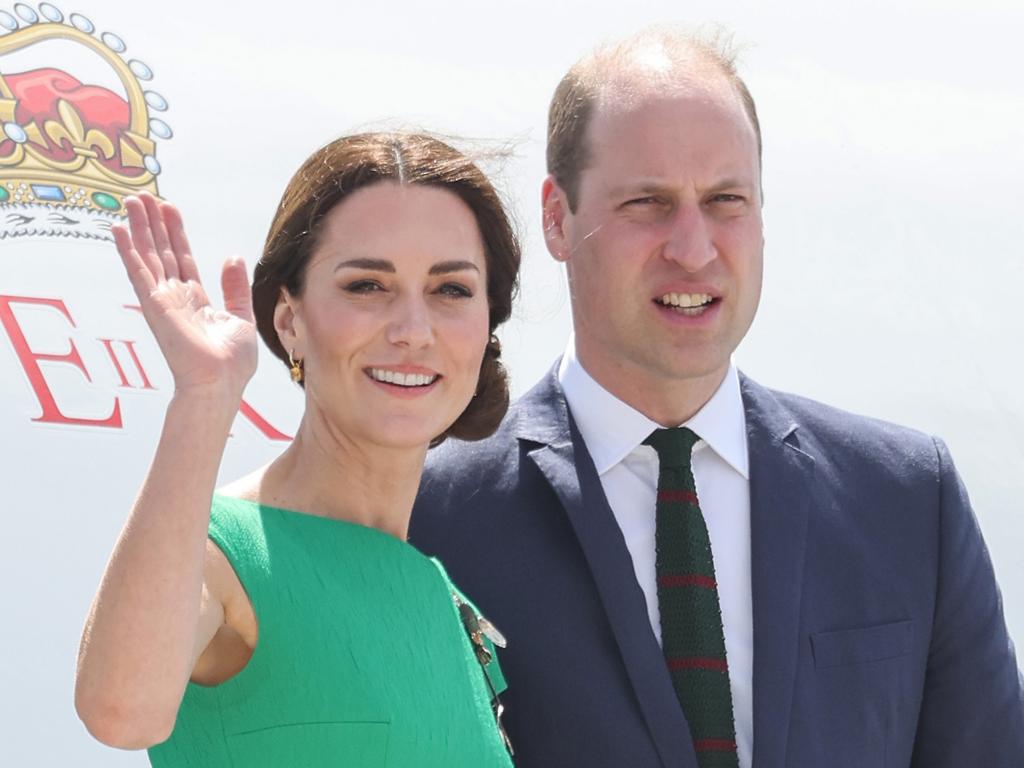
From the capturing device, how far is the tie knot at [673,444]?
2369 mm

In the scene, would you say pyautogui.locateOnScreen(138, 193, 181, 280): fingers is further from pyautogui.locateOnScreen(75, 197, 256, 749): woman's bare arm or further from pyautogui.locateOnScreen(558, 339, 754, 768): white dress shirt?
pyautogui.locateOnScreen(558, 339, 754, 768): white dress shirt

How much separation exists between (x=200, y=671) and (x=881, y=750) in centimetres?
103

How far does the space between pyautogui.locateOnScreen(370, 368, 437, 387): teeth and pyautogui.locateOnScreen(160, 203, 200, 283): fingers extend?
375 millimetres

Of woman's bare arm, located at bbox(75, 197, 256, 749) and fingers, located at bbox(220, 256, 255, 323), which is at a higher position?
fingers, located at bbox(220, 256, 255, 323)

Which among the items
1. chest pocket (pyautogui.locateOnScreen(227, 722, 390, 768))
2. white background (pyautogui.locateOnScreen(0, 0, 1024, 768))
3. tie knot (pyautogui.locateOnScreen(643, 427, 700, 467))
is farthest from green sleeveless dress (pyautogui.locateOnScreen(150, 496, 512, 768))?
white background (pyautogui.locateOnScreen(0, 0, 1024, 768))

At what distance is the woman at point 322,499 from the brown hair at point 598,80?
1.22ft

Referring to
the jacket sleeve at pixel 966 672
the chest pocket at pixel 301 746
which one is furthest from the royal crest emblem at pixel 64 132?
the jacket sleeve at pixel 966 672

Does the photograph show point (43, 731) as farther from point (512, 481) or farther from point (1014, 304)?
point (1014, 304)

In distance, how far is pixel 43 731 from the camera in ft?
8.40

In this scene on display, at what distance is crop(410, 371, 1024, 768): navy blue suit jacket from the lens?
7.13 feet

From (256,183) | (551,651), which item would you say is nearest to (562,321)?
(256,183)

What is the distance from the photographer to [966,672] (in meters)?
2.33

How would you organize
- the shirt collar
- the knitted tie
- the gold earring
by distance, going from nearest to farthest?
the gold earring
the knitted tie
the shirt collar

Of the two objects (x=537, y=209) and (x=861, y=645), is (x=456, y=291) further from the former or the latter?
(x=537, y=209)
